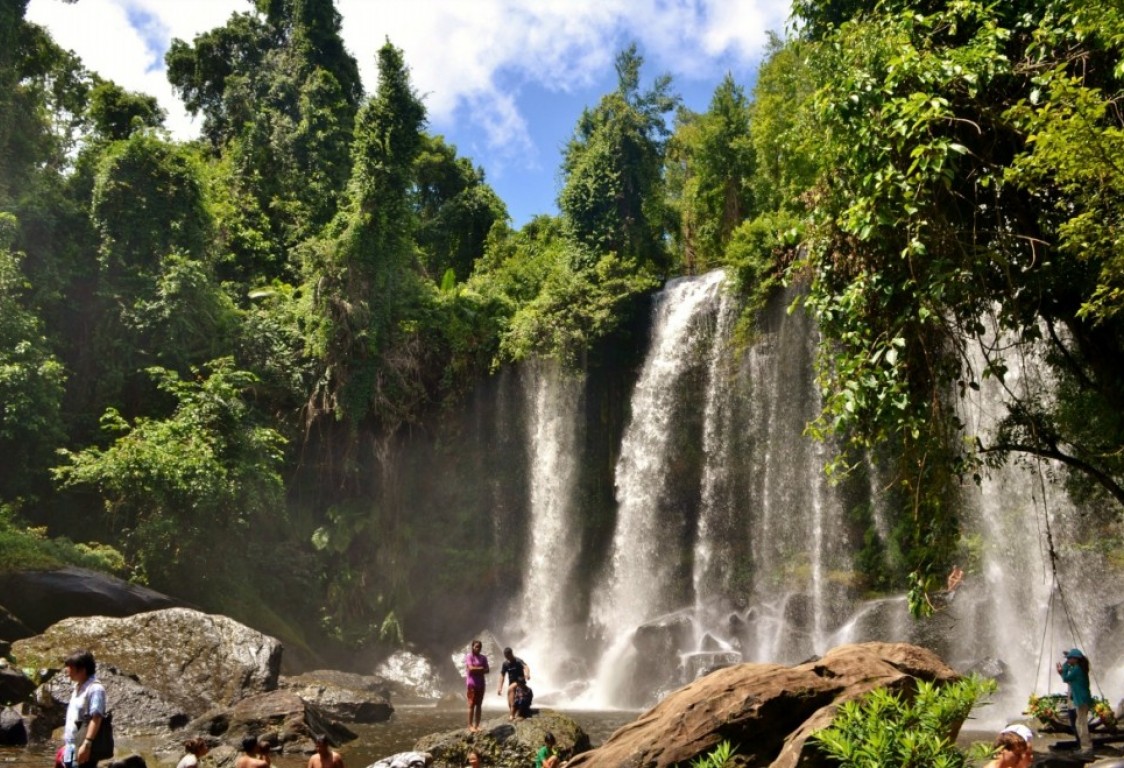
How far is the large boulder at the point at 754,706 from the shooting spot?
720cm

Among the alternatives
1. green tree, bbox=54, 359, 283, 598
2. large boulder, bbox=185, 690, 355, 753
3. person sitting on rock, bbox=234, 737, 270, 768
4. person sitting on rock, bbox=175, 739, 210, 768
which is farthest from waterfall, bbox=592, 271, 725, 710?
person sitting on rock, bbox=175, 739, 210, 768

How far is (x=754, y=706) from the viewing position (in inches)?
286

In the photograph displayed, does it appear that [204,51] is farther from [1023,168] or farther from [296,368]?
[1023,168]

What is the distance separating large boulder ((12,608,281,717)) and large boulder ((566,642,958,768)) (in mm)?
8726

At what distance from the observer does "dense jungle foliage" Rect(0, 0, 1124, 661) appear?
7.73m

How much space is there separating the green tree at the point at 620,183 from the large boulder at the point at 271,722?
55.8 feet

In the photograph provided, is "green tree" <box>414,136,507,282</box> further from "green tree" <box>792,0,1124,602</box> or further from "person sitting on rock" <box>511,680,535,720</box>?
"green tree" <box>792,0,1124,602</box>

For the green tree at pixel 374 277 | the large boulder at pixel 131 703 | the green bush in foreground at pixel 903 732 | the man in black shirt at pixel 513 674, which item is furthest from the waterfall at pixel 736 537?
the green bush in foreground at pixel 903 732

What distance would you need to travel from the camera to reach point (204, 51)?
115 ft

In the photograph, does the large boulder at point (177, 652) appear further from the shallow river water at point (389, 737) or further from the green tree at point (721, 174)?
the green tree at point (721, 174)

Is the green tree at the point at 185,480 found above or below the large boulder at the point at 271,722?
above

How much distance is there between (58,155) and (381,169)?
31.9 feet

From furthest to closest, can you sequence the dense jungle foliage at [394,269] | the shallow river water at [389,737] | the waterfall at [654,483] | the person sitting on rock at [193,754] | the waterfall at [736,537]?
the waterfall at [654,483]
the waterfall at [736,537]
the shallow river water at [389,737]
the dense jungle foliage at [394,269]
the person sitting on rock at [193,754]

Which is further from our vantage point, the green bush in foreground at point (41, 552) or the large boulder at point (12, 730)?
the green bush in foreground at point (41, 552)
